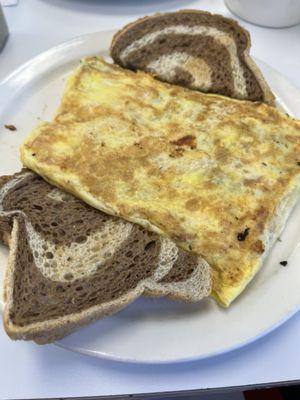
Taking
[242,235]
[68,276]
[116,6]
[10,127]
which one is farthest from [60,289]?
[116,6]

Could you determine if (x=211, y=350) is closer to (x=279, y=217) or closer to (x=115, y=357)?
(x=115, y=357)

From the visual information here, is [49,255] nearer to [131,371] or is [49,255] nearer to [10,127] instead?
[131,371]

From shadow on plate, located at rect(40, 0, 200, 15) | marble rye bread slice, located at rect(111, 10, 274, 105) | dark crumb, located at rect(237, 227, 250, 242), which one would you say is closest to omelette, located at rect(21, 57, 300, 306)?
dark crumb, located at rect(237, 227, 250, 242)

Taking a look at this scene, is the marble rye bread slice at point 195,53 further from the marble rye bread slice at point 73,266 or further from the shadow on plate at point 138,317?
the shadow on plate at point 138,317

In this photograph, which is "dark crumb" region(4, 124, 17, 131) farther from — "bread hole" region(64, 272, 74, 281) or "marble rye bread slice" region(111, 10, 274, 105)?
"bread hole" region(64, 272, 74, 281)

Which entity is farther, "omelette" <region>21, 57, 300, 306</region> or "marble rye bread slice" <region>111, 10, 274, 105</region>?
"marble rye bread slice" <region>111, 10, 274, 105</region>

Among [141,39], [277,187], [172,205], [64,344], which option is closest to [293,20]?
[141,39]
